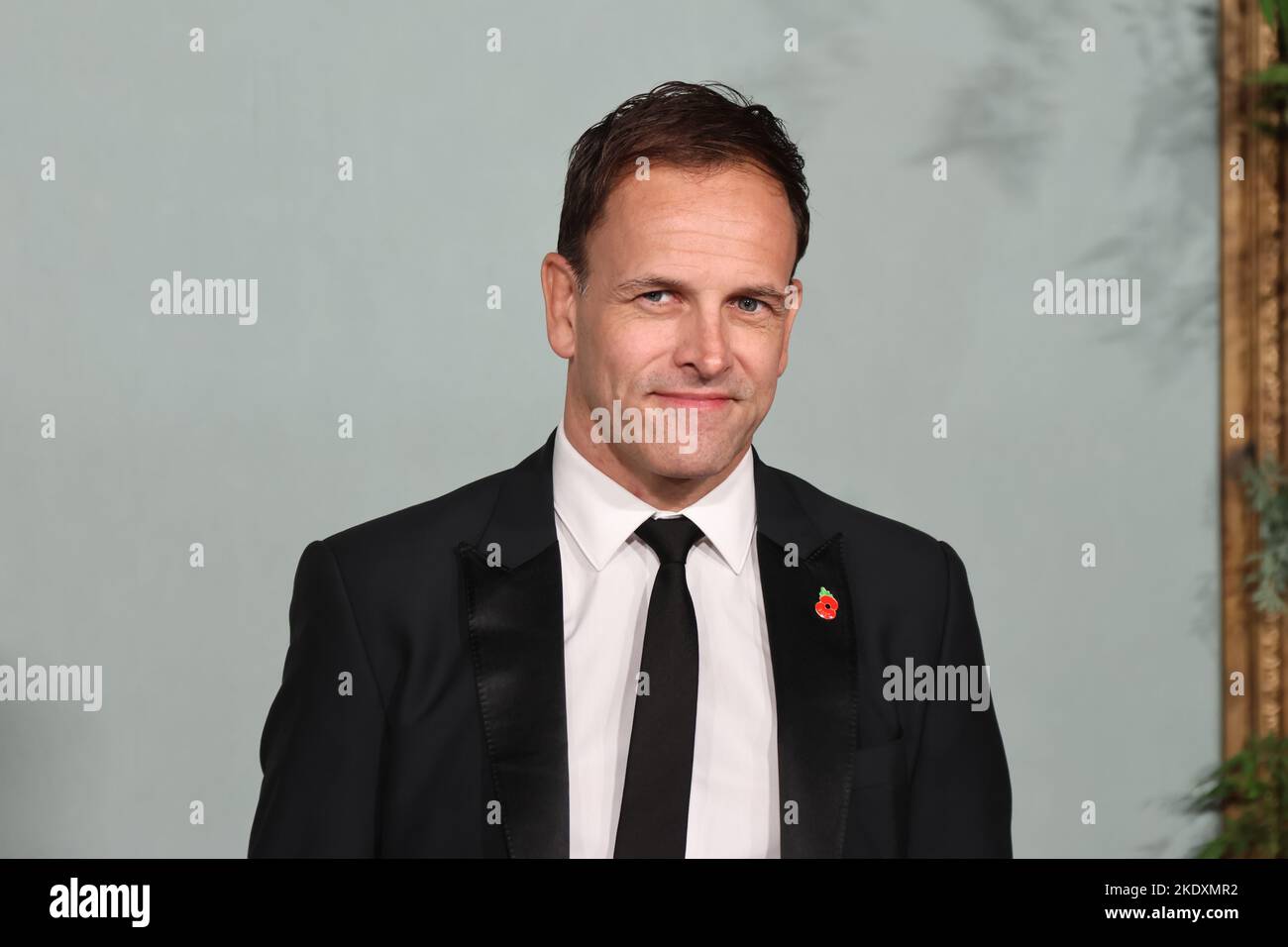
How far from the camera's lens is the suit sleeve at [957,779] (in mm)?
1695

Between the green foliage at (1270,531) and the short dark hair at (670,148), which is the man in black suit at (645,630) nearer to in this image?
the short dark hair at (670,148)

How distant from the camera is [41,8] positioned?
8.22 ft

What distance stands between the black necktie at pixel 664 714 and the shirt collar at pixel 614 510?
2 cm

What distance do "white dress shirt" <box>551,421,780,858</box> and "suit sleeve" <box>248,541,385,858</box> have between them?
25 centimetres

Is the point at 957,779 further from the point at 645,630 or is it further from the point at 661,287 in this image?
the point at 661,287

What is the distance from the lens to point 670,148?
166cm

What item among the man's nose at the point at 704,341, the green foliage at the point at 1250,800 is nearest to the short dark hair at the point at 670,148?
the man's nose at the point at 704,341

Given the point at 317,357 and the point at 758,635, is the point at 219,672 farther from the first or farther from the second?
the point at 758,635

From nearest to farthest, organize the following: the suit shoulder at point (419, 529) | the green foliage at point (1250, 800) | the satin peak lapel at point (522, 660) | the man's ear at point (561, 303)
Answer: the satin peak lapel at point (522, 660), the suit shoulder at point (419, 529), the man's ear at point (561, 303), the green foliage at point (1250, 800)

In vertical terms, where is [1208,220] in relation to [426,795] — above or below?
above

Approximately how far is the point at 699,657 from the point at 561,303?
1.68ft

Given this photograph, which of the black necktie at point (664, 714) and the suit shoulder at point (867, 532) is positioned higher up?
the suit shoulder at point (867, 532)
